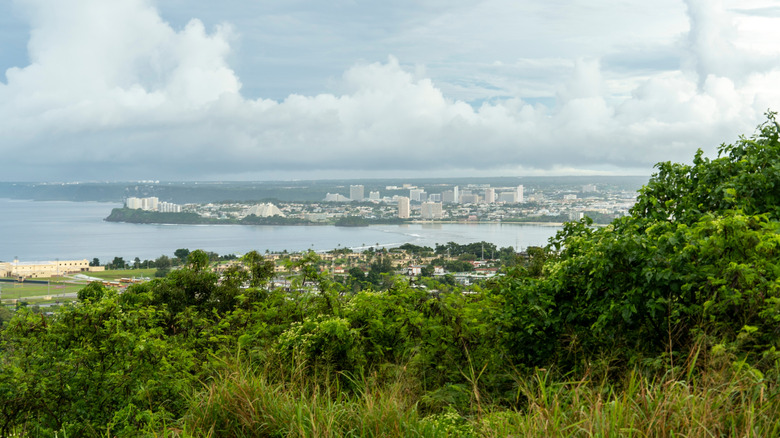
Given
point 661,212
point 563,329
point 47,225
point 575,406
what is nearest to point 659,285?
point 563,329

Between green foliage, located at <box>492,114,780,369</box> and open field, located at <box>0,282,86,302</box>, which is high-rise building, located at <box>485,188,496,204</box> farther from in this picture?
green foliage, located at <box>492,114,780,369</box>

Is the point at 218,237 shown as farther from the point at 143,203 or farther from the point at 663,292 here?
the point at 663,292

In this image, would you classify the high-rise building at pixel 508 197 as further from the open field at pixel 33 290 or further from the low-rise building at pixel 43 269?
the open field at pixel 33 290

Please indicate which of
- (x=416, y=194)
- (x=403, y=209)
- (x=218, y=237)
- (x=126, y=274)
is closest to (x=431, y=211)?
(x=403, y=209)

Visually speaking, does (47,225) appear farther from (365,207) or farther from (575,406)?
(575,406)

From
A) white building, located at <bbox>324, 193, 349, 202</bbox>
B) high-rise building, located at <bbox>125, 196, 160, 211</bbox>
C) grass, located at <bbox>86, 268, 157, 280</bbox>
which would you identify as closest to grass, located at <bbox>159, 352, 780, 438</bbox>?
grass, located at <bbox>86, 268, 157, 280</bbox>

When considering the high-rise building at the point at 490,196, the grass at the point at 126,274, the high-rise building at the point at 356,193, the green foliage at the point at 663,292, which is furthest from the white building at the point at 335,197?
the green foliage at the point at 663,292
